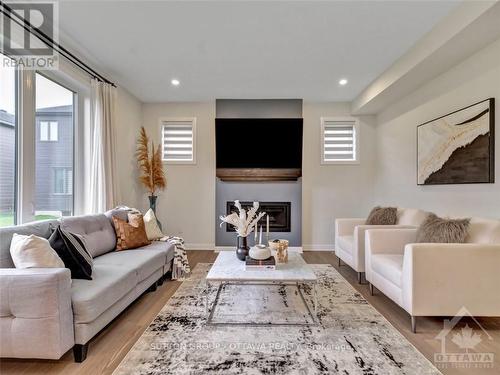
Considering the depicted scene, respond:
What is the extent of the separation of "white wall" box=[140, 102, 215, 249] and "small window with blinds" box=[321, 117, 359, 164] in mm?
2169

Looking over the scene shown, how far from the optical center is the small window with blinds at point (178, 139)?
5301 millimetres

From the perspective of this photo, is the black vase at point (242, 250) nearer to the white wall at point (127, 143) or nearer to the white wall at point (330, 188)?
the white wall at point (127, 143)

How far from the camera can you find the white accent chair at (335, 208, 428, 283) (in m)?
3.49

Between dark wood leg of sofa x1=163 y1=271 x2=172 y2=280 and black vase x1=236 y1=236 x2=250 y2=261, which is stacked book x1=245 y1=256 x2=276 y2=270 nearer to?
black vase x1=236 y1=236 x2=250 y2=261

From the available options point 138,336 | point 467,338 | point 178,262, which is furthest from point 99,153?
point 467,338

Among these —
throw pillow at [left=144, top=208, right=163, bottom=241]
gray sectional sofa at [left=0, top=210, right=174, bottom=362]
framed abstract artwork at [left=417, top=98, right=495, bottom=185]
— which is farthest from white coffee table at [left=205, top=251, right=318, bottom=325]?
framed abstract artwork at [left=417, top=98, right=495, bottom=185]

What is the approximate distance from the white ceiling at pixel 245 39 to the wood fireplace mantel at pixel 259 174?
1445 millimetres

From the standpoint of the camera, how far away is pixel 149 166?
4.94 m

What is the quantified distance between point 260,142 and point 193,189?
1545 millimetres

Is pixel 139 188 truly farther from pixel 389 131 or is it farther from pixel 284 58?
pixel 389 131

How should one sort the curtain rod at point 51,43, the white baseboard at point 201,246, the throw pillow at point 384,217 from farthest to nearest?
the white baseboard at point 201,246 < the throw pillow at point 384,217 < the curtain rod at point 51,43

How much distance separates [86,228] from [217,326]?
68.5 inches

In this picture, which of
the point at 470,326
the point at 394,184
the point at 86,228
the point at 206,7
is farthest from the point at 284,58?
the point at 470,326

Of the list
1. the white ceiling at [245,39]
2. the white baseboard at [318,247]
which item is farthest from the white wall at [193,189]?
the white baseboard at [318,247]
